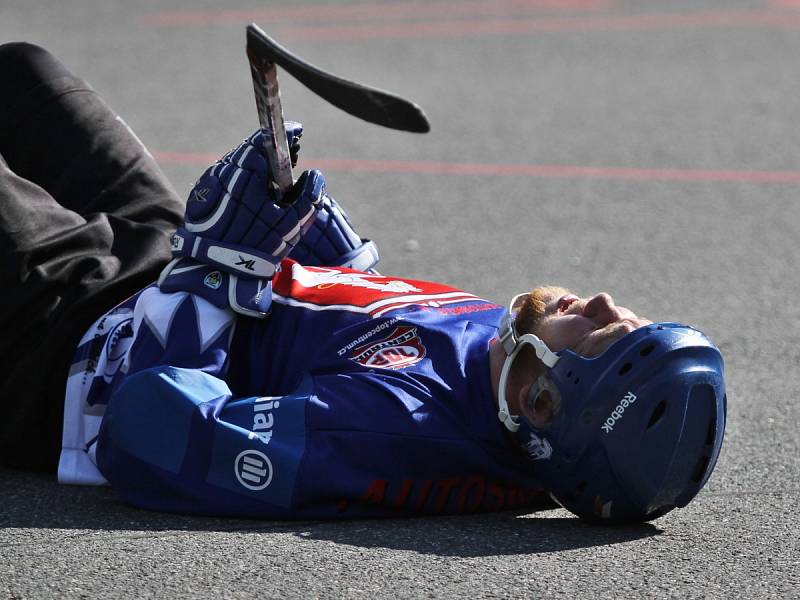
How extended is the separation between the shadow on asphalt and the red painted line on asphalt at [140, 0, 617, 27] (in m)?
7.67

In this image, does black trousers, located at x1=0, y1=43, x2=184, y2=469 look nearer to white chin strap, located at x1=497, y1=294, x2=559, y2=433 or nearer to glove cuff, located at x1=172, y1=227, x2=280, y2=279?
glove cuff, located at x1=172, y1=227, x2=280, y2=279

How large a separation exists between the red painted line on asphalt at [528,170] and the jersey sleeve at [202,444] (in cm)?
396

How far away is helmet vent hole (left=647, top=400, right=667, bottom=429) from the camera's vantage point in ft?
8.99

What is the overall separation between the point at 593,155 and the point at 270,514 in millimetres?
4584

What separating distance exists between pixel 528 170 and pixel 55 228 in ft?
12.3

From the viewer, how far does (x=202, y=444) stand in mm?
2857

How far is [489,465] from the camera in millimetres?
2998

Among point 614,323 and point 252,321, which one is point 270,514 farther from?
point 614,323

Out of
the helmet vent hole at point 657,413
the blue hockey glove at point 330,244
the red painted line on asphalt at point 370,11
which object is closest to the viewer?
the helmet vent hole at point 657,413

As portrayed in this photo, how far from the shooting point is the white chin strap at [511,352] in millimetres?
2900

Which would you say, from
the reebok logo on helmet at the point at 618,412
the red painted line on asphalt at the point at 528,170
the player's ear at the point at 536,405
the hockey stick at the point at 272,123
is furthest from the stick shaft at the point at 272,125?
the red painted line on asphalt at the point at 528,170

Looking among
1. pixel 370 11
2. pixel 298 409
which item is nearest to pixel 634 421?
pixel 298 409

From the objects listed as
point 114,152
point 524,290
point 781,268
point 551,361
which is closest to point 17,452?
point 114,152

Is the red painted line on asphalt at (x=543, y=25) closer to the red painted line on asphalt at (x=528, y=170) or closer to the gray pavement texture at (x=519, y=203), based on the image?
the gray pavement texture at (x=519, y=203)
